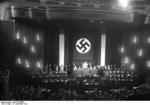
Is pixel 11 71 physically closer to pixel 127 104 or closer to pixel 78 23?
pixel 78 23

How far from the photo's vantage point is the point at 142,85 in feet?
8.04

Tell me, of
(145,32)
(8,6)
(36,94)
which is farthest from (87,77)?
(8,6)

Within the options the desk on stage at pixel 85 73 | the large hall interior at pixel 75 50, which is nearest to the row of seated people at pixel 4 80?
→ the large hall interior at pixel 75 50

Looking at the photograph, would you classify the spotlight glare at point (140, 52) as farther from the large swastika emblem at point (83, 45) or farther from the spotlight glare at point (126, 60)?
the large swastika emblem at point (83, 45)

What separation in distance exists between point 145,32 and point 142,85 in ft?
1.89

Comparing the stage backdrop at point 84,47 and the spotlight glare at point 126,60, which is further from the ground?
the stage backdrop at point 84,47

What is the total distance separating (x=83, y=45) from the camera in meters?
2.47

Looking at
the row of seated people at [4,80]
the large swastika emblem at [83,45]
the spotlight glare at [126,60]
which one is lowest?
the row of seated people at [4,80]

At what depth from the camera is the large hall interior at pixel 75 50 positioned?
2391 millimetres

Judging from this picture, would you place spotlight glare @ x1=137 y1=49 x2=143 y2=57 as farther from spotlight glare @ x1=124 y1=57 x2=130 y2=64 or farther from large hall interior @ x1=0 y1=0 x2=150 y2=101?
spotlight glare @ x1=124 y1=57 x2=130 y2=64

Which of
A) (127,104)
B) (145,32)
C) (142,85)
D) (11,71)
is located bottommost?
(127,104)

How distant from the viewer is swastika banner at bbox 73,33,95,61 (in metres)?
2.44

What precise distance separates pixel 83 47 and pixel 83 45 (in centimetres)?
2

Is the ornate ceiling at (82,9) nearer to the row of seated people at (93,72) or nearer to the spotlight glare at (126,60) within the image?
the spotlight glare at (126,60)
